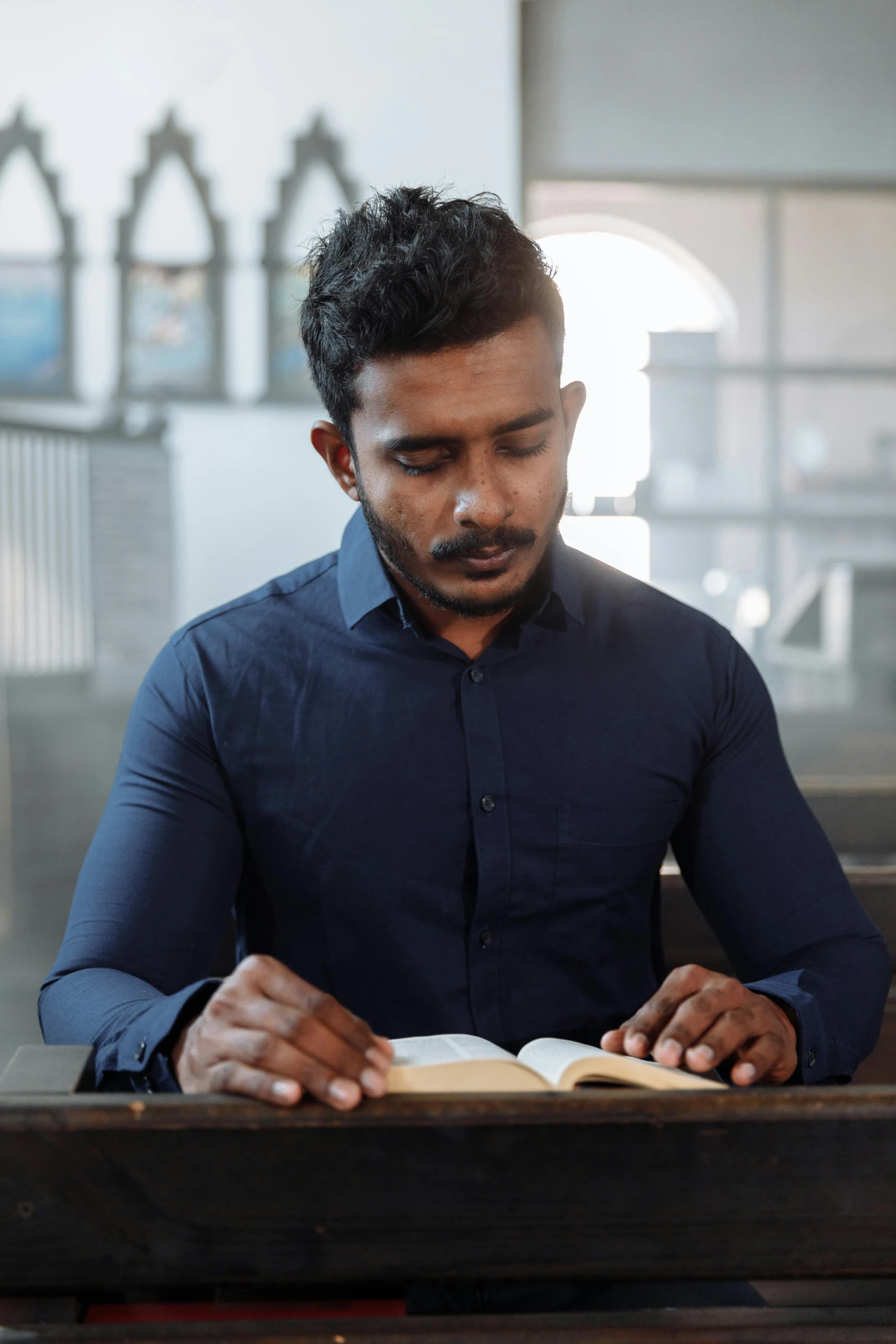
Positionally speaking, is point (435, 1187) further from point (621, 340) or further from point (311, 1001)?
point (621, 340)

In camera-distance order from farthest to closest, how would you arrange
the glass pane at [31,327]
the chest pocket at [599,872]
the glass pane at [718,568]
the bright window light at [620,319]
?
the glass pane at [718,568] < the bright window light at [620,319] < the glass pane at [31,327] < the chest pocket at [599,872]

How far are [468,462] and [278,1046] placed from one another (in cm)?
57

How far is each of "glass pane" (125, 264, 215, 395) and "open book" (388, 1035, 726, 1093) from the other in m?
4.01

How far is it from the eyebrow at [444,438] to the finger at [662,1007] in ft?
1.57

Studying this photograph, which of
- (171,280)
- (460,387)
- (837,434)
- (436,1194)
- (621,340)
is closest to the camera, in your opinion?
(436,1194)

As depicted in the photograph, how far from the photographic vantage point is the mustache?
108 cm

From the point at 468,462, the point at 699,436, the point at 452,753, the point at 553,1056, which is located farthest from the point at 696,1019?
the point at 699,436

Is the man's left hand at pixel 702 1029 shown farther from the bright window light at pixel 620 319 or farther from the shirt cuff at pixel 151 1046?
the bright window light at pixel 620 319

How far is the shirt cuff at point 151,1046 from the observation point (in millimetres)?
834

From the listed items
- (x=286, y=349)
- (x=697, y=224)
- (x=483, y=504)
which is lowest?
(x=483, y=504)

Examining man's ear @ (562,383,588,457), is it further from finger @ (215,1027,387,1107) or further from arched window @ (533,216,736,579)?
arched window @ (533,216,736,579)

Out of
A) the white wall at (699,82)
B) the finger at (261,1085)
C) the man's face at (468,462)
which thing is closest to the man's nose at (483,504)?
the man's face at (468,462)

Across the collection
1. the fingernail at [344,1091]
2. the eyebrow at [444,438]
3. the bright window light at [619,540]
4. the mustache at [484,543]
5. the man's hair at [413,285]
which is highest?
the man's hair at [413,285]

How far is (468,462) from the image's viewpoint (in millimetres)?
Result: 1079
